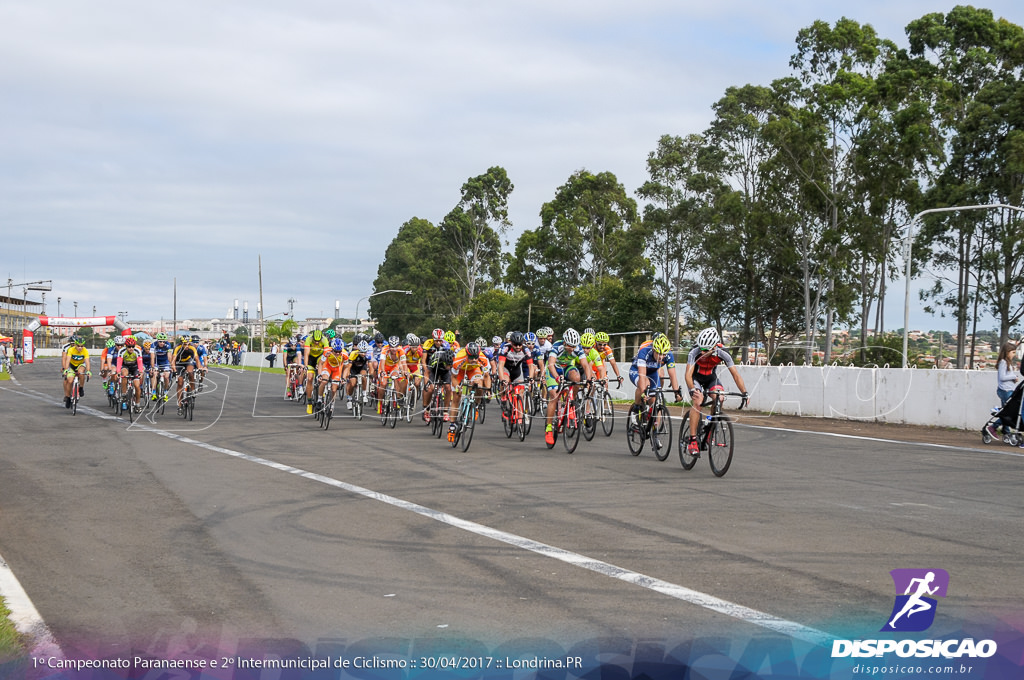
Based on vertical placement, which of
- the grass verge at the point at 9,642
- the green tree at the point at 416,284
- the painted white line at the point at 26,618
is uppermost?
the green tree at the point at 416,284

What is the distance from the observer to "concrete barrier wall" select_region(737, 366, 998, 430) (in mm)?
20469

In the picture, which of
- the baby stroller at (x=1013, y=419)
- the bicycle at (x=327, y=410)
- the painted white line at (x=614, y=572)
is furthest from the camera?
the bicycle at (x=327, y=410)

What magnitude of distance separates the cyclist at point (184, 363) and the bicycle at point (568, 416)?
31.6ft

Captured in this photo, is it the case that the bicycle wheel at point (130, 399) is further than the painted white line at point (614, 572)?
Yes

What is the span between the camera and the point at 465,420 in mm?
15555

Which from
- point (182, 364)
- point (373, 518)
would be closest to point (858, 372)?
point (182, 364)

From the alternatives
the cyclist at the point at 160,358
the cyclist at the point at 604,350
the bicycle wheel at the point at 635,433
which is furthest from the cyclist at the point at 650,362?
the cyclist at the point at 160,358

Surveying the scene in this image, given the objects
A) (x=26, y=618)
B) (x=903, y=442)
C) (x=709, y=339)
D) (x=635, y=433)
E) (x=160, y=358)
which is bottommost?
(x=26, y=618)

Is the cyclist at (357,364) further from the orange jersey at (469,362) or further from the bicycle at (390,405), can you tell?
the orange jersey at (469,362)

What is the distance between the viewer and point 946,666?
16.2ft

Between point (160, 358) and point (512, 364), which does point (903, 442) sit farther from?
point (160, 358)

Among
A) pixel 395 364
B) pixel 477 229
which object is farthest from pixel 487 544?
pixel 477 229

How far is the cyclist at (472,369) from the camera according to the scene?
1597 centimetres

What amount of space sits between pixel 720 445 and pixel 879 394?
458 inches
